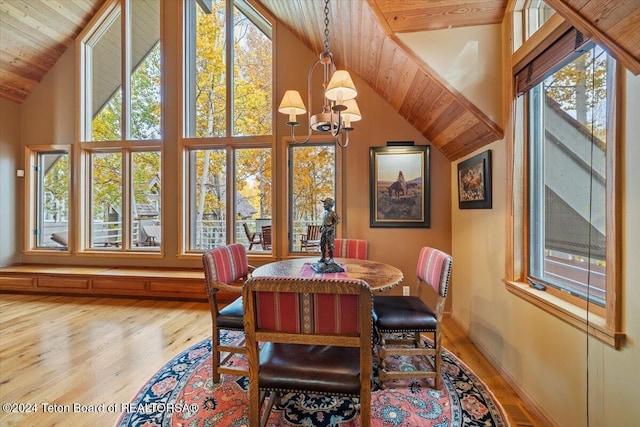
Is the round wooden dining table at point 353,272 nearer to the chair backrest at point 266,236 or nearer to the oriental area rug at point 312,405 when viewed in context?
the oriental area rug at point 312,405

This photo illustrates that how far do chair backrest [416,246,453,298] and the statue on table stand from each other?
68cm

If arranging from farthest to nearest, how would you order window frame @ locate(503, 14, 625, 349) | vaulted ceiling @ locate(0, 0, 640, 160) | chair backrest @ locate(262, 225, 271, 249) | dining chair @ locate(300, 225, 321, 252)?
chair backrest @ locate(262, 225, 271, 249)
dining chair @ locate(300, 225, 321, 252)
window frame @ locate(503, 14, 625, 349)
vaulted ceiling @ locate(0, 0, 640, 160)

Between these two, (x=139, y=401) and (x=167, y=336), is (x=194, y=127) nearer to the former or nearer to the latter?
(x=167, y=336)

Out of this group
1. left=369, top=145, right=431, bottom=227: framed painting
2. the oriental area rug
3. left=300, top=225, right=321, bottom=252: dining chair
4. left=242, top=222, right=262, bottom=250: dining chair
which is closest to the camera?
the oriental area rug

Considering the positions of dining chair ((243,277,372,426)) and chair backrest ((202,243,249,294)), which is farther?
chair backrest ((202,243,249,294))

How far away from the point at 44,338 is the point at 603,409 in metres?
4.33

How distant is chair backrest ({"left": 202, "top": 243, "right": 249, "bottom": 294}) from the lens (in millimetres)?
2082

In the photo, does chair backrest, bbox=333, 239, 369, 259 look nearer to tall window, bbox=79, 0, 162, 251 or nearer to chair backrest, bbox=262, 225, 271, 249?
chair backrest, bbox=262, 225, 271, 249

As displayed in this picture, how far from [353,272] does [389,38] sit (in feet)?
6.11

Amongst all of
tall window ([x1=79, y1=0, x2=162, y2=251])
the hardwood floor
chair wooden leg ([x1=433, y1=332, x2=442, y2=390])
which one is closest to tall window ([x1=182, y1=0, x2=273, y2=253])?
tall window ([x1=79, y1=0, x2=162, y2=251])

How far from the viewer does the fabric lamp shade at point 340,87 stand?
174 cm

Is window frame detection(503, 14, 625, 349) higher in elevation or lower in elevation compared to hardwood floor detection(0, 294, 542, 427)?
higher

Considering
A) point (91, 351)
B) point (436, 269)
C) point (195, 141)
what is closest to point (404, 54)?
point (436, 269)

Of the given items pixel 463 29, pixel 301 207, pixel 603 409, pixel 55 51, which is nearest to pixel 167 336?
pixel 301 207
